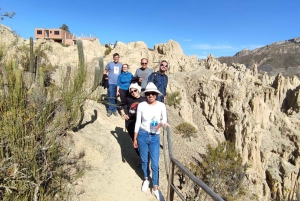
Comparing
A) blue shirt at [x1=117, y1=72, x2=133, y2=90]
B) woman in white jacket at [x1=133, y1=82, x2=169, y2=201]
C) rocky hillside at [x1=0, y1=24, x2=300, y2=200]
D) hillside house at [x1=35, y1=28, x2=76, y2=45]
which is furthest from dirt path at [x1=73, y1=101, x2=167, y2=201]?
hillside house at [x1=35, y1=28, x2=76, y2=45]

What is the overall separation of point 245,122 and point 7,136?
1266cm

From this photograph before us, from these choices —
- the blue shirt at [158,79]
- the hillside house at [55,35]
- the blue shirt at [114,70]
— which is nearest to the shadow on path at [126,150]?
the blue shirt at [114,70]

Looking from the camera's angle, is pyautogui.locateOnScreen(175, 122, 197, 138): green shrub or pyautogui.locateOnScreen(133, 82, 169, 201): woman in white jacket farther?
pyautogui.locateOnScreen(175, 122, 197, 138): green shrub

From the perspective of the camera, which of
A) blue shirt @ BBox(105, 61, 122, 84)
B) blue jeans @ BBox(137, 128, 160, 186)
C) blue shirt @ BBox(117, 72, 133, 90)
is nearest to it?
blue jeans @ BBox(137, 128, 160, 186)

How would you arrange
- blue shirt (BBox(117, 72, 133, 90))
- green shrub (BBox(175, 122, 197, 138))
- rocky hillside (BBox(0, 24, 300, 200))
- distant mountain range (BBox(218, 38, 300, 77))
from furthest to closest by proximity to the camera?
distant mountain range (BBox(218, 38, 300, 77)), rocky hillside (BBox(0, 24, 300, 200)), green shrub (BBox(175, 122, 197, 138)), blue shirt (BBox(117, 72, 133, 90))

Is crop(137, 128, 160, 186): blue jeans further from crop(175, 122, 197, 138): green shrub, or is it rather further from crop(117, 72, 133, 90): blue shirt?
crop(175, 122, 197, 138): green shrub

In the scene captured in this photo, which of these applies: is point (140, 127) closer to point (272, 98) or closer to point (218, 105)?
point (218, 105)

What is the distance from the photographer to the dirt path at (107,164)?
391cm

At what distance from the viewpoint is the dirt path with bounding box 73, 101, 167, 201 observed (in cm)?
391

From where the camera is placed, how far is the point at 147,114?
3.50 meters

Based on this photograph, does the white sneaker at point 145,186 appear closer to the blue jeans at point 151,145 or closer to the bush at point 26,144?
the blue jeans at point 151,145

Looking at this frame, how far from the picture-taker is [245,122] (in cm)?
1286

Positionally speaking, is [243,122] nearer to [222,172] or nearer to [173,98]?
[173,98]

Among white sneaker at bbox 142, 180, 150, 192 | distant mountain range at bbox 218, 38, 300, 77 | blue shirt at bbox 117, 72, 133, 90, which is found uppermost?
distant mountain range at bbox 218, 38, 300, 77
